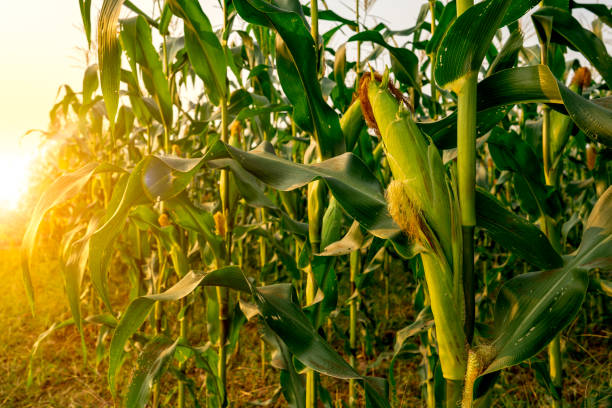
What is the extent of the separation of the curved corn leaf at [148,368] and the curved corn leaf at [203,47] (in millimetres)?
779

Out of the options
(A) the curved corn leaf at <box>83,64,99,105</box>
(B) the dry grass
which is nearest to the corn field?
(A) the curved corn leaf at <box>83,64,99,105</box>

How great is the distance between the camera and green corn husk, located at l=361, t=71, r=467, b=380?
0.63 m

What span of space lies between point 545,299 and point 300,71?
2.21ft

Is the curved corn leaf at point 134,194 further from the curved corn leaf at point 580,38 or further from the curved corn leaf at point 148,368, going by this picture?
the curved corn leaf at point 580,38

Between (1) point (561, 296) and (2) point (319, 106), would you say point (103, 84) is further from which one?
(1) point (561, 296)

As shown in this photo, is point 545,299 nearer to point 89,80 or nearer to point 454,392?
point 454,392

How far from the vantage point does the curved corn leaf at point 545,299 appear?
0.63 metres

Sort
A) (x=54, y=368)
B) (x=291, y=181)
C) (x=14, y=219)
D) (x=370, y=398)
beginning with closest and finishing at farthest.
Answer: (x=291, y=181) < (x=370, y=398) < (x=54, y=368) < (x=14, y=219)

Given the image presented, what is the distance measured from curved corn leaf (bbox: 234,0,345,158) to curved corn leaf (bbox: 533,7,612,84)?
1.51 feet

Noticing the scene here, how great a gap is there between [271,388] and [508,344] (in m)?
1.74

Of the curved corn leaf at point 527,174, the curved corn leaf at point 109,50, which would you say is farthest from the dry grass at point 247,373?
the curved corn leaf at point 109,50

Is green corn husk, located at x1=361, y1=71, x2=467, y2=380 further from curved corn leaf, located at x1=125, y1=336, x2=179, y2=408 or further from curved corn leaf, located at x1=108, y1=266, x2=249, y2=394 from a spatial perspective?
curved corn leaf, located at x1=125, y1=336, x2=179, y2=408

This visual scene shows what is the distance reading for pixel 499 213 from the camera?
73 centimetres

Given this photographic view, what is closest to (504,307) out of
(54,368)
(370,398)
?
(370,398)
